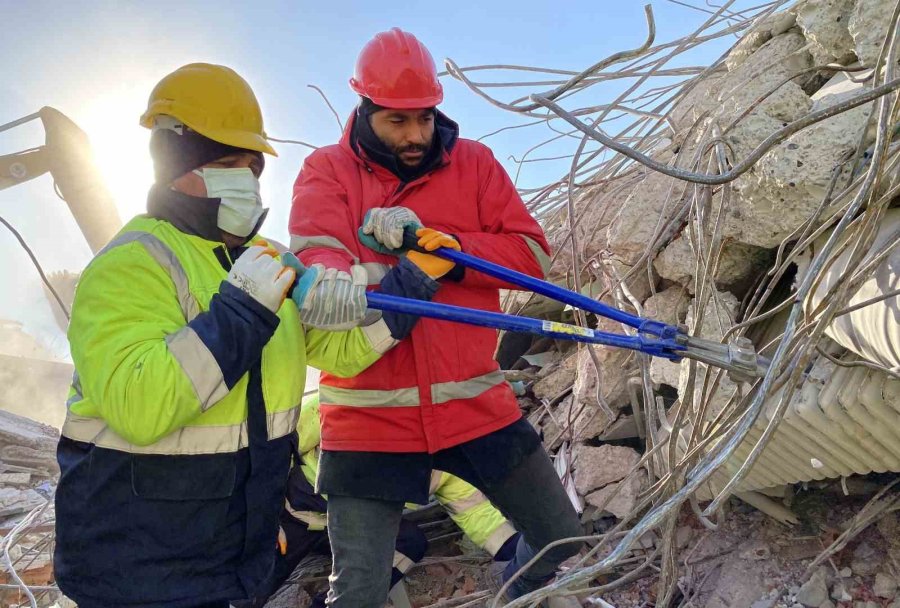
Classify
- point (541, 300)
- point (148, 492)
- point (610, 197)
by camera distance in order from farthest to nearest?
point (541, 300)
point (610, 197)
point (148, 492)

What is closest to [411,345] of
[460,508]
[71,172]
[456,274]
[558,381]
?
[456,274]

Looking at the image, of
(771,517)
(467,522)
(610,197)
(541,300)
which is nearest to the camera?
(771,517)

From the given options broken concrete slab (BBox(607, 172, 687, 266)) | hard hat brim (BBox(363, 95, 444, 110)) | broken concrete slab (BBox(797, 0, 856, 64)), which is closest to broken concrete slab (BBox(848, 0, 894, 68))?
broken concrete slab (BBox(797, 0, 856, 64))

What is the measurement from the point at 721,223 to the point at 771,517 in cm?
128

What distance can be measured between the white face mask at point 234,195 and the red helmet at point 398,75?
58cm

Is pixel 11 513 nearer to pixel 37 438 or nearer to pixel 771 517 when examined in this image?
pixel 37 438

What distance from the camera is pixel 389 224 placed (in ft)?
6.66

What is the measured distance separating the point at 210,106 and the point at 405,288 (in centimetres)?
73

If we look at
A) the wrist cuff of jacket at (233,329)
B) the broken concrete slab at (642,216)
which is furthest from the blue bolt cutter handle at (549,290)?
the broken concrete slab at (642,216)

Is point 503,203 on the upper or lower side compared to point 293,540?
upper

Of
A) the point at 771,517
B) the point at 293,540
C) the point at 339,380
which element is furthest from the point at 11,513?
the point at 771,517

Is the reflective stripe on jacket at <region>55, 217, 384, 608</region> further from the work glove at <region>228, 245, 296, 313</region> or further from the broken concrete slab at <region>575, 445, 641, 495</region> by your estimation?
the broken concrete slab at <region>575, 445, 641, 495</region>

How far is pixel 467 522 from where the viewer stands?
299cm

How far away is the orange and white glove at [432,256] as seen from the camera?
198 cm
